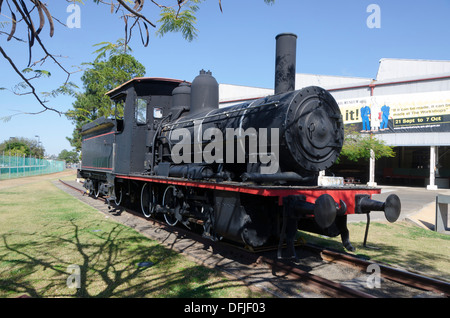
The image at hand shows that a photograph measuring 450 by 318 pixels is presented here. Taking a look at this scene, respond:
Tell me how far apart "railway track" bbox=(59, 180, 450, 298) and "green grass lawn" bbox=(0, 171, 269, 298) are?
0.78 metres

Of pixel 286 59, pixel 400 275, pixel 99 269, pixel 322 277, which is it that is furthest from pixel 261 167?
pixel 99 269

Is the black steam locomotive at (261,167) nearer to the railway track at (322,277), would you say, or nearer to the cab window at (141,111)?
the railway track at (322,277)

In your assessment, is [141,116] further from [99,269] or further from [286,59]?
[99,269]

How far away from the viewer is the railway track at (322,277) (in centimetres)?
404

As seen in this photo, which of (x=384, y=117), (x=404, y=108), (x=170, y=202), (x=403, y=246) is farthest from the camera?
(x=384, y=117)

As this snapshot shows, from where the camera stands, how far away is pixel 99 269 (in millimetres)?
4855

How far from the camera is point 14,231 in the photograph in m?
7.27

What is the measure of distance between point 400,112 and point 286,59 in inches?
861

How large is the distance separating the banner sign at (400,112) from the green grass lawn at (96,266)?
73.1 ft

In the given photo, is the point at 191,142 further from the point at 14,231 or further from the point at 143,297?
the point at 14,231

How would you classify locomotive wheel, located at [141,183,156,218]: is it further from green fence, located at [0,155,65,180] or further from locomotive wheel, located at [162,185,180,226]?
green fence, located at [0,155,65,180]

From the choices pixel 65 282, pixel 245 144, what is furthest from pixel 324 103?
pixel 65 282

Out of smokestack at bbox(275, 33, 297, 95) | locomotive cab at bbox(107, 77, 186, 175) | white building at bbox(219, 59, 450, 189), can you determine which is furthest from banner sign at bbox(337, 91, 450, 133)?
smokestack at bbox(275, 33, 297, 95)

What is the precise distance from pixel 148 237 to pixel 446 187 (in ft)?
105
